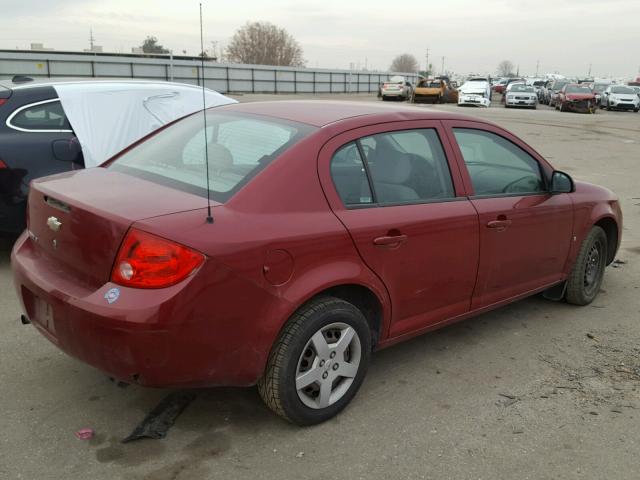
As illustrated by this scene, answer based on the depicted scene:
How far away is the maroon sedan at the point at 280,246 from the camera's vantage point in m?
2.57

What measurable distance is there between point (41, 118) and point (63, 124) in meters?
0.20

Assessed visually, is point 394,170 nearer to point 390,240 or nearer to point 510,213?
point 390,240

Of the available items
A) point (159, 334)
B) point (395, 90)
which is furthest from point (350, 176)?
point (395, 90)

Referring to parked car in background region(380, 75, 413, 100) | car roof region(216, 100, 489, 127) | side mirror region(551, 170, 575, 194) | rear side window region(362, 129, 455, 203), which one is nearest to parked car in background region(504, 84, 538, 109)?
parked car in background region(380, 75, 413, 100)

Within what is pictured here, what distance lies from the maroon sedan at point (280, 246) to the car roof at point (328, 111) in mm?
15

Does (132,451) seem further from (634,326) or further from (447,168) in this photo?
(634,326)

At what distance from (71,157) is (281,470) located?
3906mm

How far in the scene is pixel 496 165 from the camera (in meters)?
4.04

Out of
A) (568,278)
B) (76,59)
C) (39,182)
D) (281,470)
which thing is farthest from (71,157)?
(76,59)

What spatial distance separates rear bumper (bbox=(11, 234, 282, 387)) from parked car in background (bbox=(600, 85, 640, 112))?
3946 cm

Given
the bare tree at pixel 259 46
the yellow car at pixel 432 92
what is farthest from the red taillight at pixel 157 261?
the bare tree at pixel 259 46

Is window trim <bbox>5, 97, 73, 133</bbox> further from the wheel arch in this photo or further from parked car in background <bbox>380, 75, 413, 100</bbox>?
parked car in background <bbox>380, 75, 413, 100</bbox>

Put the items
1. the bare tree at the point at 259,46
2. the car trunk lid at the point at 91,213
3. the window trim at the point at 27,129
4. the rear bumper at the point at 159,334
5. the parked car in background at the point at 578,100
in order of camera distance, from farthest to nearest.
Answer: the bare tree at the point at 259,46 < the parked car in background at the point at 578,100 < the window trim at the point at 27,129 < the car trunk lid at the point at 91,213 < the rear bumper at the point at 159,334

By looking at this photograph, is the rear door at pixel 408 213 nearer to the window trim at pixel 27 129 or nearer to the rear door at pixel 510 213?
the rear door at pixel 510 213
